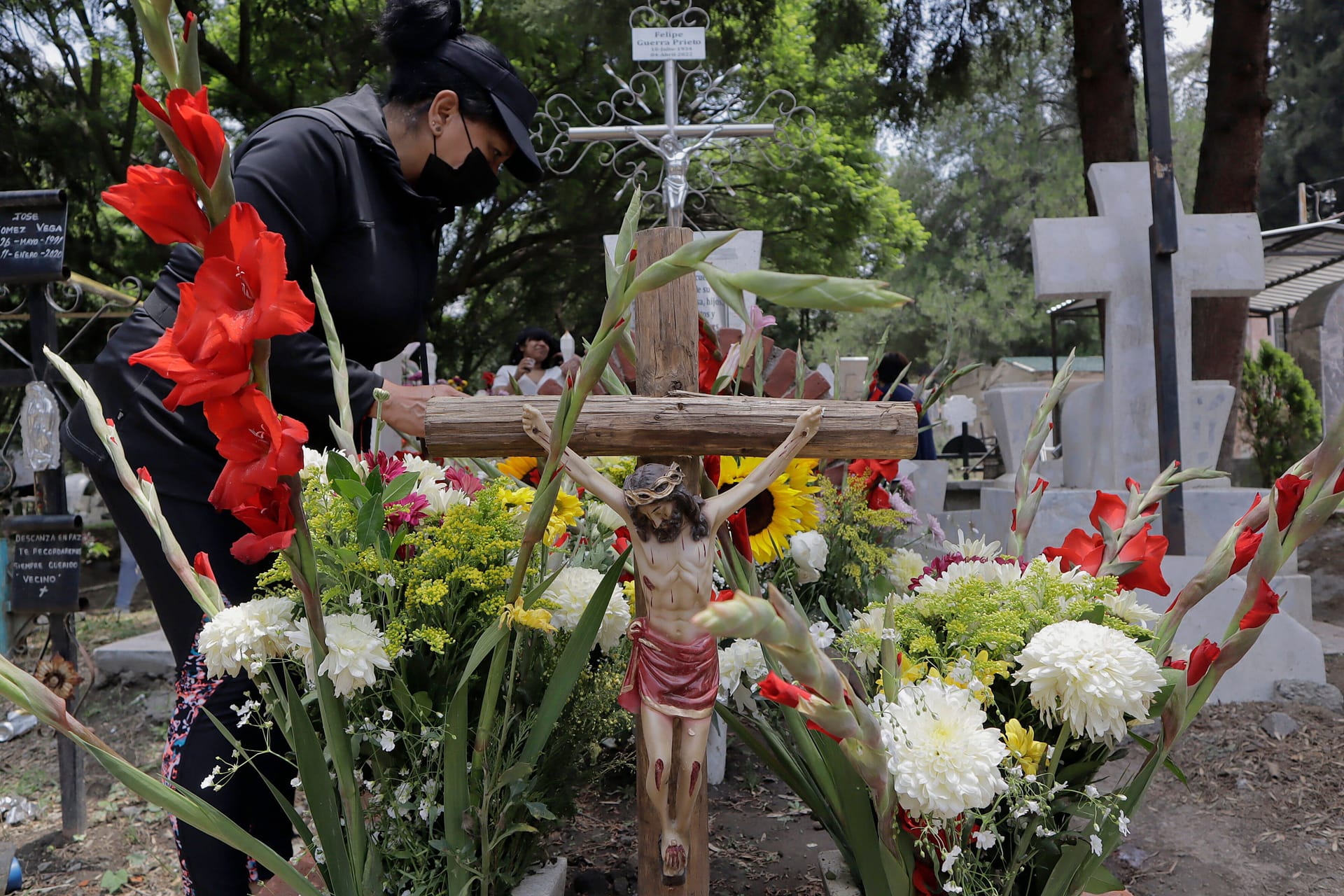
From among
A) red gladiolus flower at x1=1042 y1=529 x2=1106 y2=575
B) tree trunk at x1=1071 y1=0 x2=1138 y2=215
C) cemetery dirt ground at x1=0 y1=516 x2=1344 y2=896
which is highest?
tree trunk at x1=1071 y1=0 x2=1138 y2=215

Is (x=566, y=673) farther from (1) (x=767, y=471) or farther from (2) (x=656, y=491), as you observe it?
(1) (x=767, y=471)

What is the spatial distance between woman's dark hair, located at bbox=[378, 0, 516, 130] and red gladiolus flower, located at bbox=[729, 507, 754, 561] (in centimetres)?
87

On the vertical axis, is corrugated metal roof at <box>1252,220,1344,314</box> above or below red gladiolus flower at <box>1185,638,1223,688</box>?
above

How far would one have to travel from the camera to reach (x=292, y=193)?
5.19 feet

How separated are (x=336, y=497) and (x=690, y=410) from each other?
20.7 inches

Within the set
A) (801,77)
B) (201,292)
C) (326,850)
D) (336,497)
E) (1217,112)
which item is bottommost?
(326,850)

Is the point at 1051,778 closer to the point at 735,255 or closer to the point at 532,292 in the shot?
the point at 735,255

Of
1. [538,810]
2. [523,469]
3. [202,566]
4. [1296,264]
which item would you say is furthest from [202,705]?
[1296,264]

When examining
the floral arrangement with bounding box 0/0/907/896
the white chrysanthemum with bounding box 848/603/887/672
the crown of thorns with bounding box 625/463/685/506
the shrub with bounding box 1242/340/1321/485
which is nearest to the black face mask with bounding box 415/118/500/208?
the floral arrangement with bounding box 0/0/907/896

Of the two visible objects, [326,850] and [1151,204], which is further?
[1151,204]

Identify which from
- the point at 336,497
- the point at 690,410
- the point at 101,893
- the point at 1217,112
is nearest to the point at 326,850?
the point at 336,497

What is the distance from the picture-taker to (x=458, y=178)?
6.02ft

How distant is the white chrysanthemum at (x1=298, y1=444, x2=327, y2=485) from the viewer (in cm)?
138

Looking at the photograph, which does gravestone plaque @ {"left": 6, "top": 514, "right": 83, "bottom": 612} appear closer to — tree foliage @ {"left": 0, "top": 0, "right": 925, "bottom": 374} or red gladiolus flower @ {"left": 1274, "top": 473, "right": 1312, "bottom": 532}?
red gladiolus flower @ {"left": 1274, "top": 473, "right": 1312, "bottom": 532}
